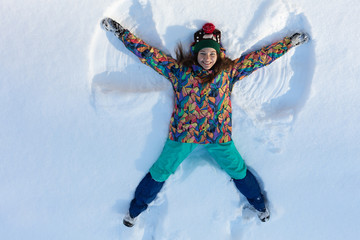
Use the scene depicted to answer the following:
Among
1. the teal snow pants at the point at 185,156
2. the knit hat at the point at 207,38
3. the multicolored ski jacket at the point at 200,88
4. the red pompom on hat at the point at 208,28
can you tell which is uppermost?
the red pompom on hat at the point at 208,28

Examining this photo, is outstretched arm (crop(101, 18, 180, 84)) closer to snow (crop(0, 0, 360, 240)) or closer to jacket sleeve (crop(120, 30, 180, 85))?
jacket sleeve (crop(120, 30, 180, 85))

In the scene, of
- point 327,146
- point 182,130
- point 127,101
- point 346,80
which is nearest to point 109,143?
point 127,101

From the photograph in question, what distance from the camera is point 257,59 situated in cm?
192

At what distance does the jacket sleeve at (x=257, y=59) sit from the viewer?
1.92m

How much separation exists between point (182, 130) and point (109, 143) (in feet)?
2.03

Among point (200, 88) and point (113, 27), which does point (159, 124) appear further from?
point (113, 27)

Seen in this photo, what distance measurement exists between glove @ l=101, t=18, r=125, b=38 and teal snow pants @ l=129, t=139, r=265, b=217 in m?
0.86

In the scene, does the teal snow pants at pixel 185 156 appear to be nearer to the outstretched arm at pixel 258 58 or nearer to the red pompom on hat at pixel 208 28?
the outstretched arm at pixel 258 58

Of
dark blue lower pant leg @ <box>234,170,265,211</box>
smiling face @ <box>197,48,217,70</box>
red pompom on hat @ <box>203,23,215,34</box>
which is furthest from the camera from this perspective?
dark blue lower pant leg @ <box>234,170,265,211</box>

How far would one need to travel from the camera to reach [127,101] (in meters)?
2.13

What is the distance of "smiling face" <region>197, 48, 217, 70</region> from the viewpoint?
5.92 feet

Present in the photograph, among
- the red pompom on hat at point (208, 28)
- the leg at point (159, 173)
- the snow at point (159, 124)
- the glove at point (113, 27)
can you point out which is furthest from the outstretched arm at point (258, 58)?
the glove at point (113, 27)

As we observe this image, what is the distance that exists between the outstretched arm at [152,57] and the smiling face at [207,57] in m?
0.19

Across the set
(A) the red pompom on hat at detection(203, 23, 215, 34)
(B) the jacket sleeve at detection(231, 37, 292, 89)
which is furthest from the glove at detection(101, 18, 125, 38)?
(B) the jacket sleeve at detection(231, 37, 292, 89)
